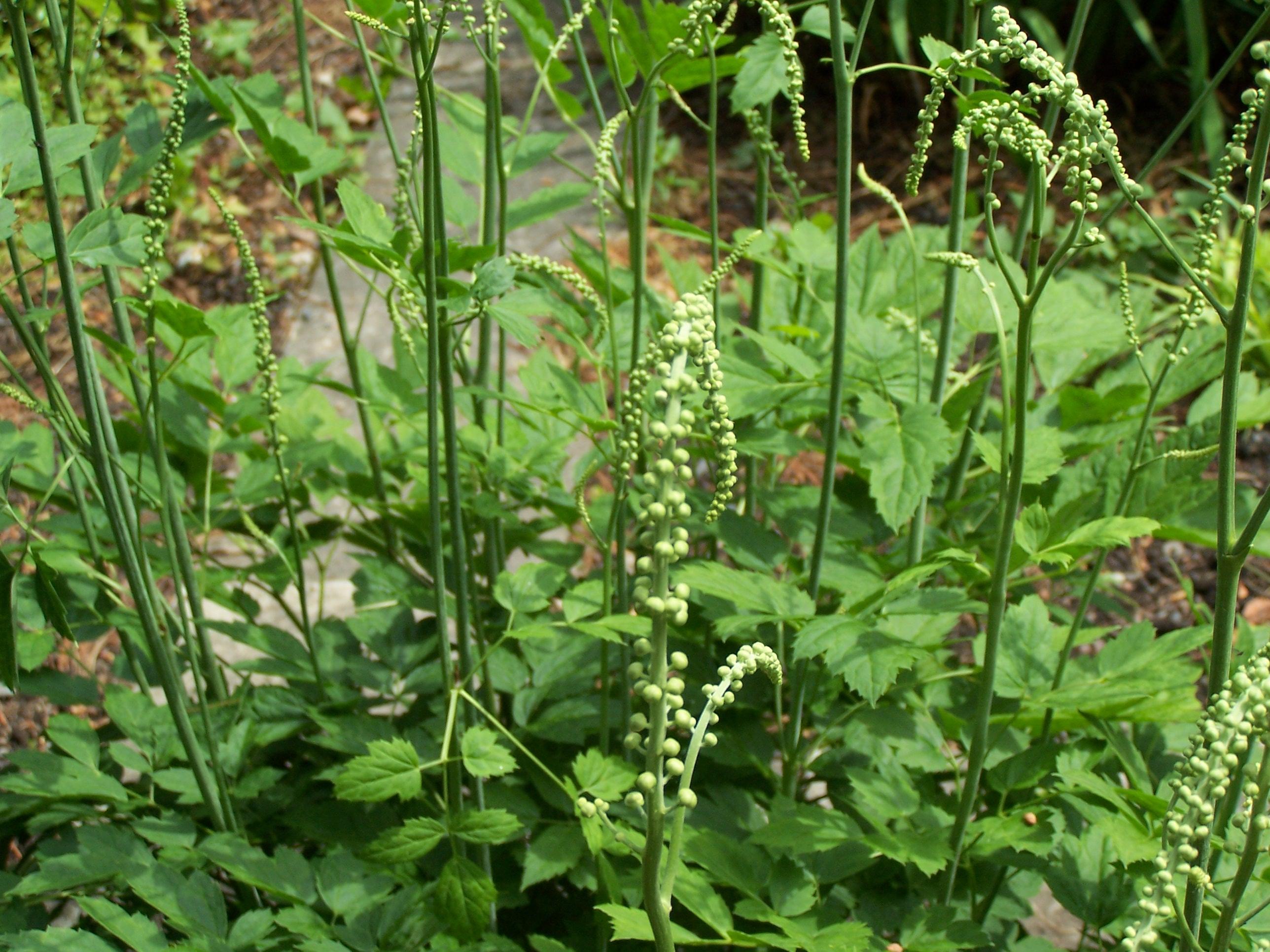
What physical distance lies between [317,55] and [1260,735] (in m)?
4.86

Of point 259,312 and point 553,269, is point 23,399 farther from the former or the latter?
point 553,269

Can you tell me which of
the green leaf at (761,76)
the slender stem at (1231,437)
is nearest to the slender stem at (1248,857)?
the slender stem at (1231,437)

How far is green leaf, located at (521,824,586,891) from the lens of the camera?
1.36 metres

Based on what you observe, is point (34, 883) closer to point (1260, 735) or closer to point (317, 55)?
point (1260, 735)

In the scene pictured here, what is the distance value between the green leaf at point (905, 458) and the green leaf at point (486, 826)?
58 centimetres

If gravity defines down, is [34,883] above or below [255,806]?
above

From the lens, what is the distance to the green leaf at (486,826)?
1.28 meters

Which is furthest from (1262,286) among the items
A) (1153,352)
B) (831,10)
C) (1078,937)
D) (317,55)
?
(317,55)

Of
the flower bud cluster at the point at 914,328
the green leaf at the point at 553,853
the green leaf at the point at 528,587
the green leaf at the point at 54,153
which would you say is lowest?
the green leaf at the point at 553,853

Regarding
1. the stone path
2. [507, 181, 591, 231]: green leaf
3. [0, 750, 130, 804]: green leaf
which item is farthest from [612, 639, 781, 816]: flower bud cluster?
the stone path

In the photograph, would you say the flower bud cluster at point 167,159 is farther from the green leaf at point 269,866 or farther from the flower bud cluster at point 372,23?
the green leaf at point 269,866

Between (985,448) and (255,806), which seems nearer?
(985,448)

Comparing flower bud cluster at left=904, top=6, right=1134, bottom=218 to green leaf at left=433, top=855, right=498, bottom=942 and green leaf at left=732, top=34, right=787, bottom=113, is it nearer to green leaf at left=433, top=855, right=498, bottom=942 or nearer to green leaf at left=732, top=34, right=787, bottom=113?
green leaf at left=732, top=34, right=787, bottom=113

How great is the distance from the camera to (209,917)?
1224mm
